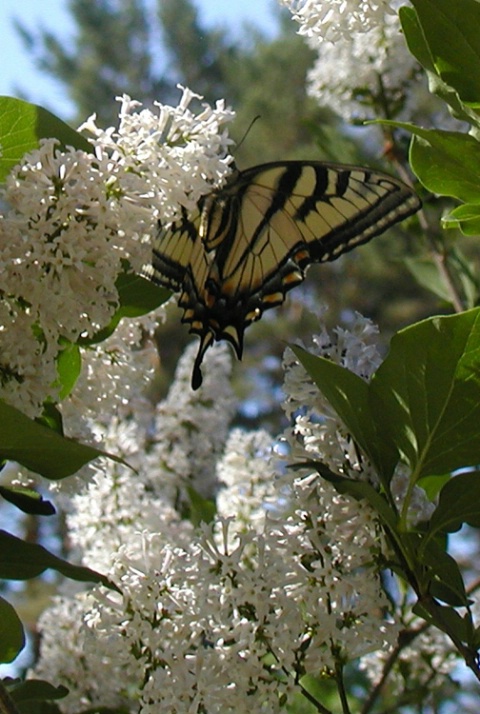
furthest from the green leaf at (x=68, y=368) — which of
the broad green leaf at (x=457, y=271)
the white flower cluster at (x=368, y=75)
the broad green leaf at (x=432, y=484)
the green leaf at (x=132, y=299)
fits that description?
the broad green leaf at (x=457, y=271)


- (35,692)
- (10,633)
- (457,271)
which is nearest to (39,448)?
(10,633)

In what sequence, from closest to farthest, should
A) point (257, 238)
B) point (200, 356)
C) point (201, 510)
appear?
point (200, 356) < point (201, 510) < point (257, 238)

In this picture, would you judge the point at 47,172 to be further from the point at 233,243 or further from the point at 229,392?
the point at 229,392

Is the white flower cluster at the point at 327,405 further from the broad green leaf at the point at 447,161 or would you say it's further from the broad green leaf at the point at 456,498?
the broad green leaf at the point at 447,161

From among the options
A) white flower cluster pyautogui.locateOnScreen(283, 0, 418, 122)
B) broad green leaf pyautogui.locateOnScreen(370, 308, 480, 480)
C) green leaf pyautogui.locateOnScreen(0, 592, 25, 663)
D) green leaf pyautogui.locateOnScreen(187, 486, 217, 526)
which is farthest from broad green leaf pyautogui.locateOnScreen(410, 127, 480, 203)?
white flower cluster pyautogui.locateOnScreen(283, 0, 418, 122)

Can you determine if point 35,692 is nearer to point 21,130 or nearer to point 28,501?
point 28,501

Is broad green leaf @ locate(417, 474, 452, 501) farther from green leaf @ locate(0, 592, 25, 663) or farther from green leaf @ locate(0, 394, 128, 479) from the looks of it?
green leaf @ locate(0, 592, 25, 663)

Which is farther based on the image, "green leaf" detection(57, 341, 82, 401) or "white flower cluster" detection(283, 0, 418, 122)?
"white flower cluster" detection(283, 0, 418, 122)
